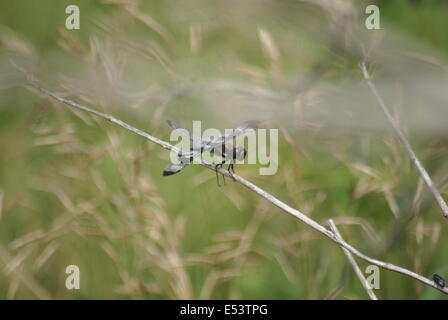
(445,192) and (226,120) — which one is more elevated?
(226,120)

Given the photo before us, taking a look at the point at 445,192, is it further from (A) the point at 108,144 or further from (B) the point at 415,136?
(A) the point at 108,144

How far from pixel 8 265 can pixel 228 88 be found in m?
0.66

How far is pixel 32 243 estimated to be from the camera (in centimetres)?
120

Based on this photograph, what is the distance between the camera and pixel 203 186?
126cm

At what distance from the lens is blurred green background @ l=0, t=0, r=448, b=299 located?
3.59 ft

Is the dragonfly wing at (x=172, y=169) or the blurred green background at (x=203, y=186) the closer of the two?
the dragonfly wing at (x=172, y=169)

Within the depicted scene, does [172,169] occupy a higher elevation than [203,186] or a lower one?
lower

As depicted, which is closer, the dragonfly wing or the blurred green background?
the dragonfly wing

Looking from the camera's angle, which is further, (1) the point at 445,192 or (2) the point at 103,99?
(2) the point at 103,99

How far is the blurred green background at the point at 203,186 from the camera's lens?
1.09 meters

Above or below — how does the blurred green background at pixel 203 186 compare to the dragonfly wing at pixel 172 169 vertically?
above

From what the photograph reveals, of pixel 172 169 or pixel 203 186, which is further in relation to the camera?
pixel 203 186
